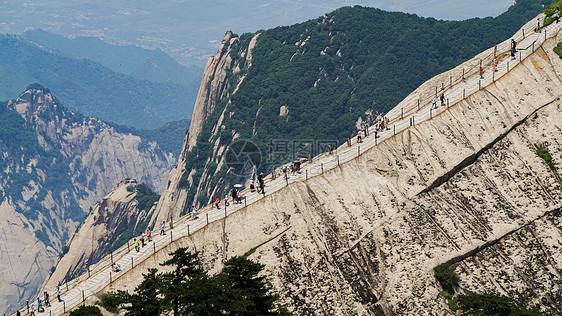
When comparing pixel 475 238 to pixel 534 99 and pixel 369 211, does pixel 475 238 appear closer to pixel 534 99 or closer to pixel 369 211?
pixel 369 211

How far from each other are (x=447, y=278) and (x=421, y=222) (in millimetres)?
6142

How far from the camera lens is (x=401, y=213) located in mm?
68875

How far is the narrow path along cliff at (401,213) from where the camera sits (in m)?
63.9

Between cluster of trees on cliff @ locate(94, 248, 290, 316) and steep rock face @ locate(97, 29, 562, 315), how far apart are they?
6821mm

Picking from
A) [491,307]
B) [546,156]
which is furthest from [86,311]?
[546,156]

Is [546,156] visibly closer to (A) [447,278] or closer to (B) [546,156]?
(B) [546,156]

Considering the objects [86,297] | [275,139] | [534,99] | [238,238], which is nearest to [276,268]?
[238,238]

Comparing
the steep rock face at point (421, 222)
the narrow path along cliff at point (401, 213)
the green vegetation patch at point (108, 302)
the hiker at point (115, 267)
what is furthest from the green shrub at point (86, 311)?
the hiker at point (115, 267)

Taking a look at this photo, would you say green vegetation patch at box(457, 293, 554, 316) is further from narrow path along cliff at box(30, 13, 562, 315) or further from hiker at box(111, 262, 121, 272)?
hiker at box(111, 262, 121, 272)

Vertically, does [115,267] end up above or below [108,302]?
above

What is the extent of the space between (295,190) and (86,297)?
21157mm

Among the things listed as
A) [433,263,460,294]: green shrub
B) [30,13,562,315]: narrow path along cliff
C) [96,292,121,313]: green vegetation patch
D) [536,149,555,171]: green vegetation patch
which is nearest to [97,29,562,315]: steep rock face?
[30,13,562,315]: narrow path along cliff

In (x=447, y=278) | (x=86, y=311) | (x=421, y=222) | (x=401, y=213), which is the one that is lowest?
(x=447, y=278)

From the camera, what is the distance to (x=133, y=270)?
6194 cm
